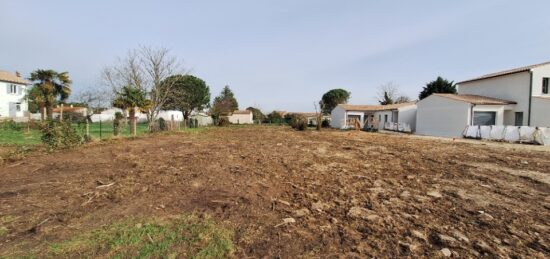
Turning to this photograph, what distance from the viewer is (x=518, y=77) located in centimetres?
1931

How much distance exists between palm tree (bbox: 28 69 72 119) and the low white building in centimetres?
3370

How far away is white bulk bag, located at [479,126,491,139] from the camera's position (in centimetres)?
1705

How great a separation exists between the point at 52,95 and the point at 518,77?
39189mm

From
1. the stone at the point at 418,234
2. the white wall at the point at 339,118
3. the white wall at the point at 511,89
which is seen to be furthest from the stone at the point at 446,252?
the white wall at the point at 339,118

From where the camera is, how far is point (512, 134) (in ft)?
51.5

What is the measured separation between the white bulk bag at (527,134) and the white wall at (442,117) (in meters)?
3.86

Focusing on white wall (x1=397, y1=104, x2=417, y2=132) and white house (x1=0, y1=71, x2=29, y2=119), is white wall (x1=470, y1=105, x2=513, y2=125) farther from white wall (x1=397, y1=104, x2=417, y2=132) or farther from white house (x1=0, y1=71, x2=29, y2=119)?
white house (x1=0, y1=71, x2=29, y2=119)

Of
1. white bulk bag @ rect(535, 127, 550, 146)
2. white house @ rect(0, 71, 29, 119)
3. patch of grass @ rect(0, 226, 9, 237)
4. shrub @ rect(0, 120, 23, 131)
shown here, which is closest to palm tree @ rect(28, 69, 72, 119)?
shrub @ rect(0, 120, 23, 131)

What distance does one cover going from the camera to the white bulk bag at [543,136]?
47.4 feet

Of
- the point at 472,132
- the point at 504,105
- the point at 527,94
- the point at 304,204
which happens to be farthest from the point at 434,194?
the point at 527,94

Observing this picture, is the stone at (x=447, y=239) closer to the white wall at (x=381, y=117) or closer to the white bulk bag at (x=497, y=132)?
the white bulk bag at (x=497, y=132)

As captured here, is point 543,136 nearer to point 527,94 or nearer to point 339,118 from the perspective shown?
point 527,94

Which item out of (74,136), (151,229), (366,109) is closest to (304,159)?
(151,229)

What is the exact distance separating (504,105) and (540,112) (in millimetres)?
1986
